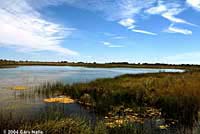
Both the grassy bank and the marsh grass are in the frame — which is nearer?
the marsh grass

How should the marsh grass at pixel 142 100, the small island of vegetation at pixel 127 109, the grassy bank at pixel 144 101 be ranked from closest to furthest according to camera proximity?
the small island of vegetation at pixel 127 109
the marsh grass at pixel 142 100
the grassy bank at pixel 144 101

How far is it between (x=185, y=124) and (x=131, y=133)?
356 cm

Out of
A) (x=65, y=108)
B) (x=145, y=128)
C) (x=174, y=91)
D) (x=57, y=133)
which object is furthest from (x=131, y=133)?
(x=174, y=91)

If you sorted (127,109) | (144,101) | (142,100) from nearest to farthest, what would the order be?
(127,109) → (144,101) → (142,100)

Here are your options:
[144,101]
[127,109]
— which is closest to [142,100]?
[144,101]

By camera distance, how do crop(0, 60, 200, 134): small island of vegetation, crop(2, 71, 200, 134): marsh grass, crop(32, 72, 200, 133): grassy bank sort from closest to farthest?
crop(0, 60, 200, 134): small island of vegetation
crop(2, 71, 200, 134): marsh grass
crop(32, 72, 200, 133): grassy bank

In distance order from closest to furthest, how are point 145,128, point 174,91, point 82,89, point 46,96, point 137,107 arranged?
point 145,128, point 137,107, point 174,91, point 46,96, point 82,89

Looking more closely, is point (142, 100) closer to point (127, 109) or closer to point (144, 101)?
point (144, 101)

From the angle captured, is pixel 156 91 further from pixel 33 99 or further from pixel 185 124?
pixel 33 99

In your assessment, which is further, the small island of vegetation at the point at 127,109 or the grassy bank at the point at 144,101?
the grassy bank at the point at 144,101

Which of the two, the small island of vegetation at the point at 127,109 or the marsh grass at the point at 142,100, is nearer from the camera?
the small island of vegetation at the point at 127,109

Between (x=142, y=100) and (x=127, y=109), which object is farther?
(x=142, y=100)

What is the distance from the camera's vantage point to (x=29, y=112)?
49.8 ft

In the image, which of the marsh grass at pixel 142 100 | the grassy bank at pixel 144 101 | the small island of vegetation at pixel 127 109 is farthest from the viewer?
the grassy bank at pixel 144 101
